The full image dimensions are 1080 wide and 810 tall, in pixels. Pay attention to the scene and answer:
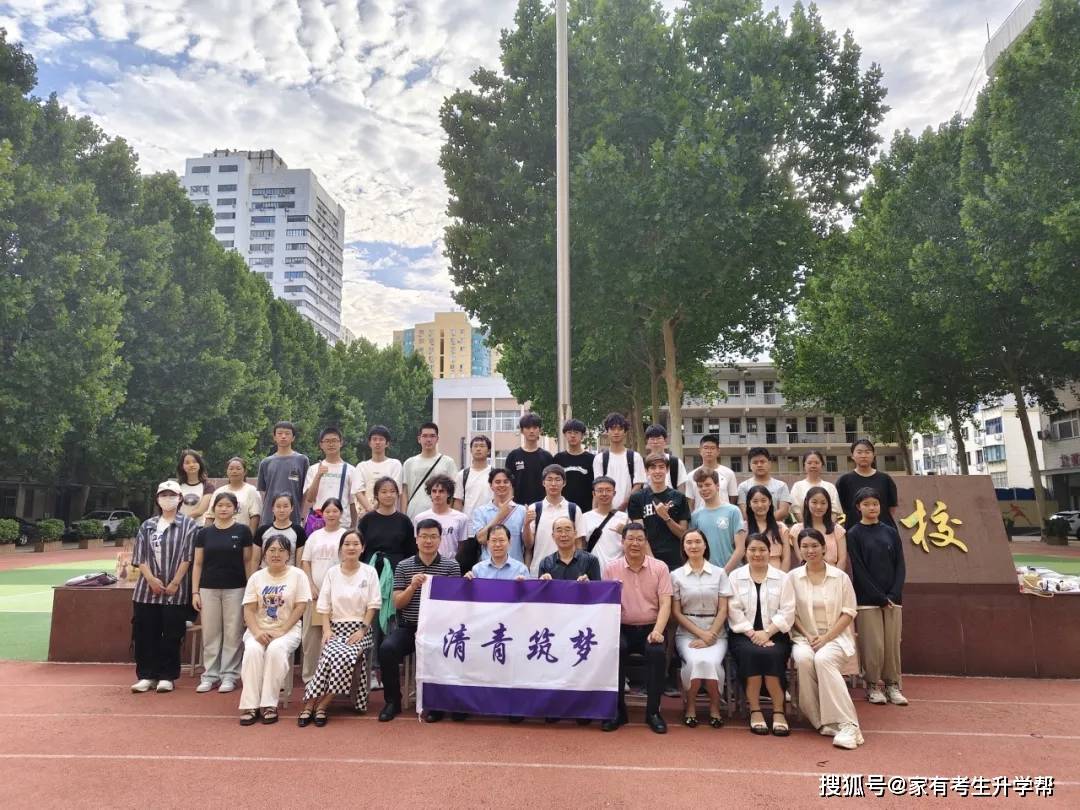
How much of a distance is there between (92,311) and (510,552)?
2078 centimetres

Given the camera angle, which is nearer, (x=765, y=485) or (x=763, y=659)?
(x=763, y=659)

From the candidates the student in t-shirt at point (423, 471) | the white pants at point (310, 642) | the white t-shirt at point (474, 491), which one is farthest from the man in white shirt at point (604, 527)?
the white pants at point (310, 642)

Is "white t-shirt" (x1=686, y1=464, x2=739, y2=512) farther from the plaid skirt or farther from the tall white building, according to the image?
the tall white building

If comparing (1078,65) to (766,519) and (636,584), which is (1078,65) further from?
(636,584)

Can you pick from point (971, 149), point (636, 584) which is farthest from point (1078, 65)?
point (636, 584)

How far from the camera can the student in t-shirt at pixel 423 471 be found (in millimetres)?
7188

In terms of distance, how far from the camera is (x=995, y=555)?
775 centimetres

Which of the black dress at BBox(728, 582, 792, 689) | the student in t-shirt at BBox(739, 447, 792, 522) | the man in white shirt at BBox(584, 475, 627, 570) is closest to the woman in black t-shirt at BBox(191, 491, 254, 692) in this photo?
the man in white shirt at BBox(584, 475, 627, 570)

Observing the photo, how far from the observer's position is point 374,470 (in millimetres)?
7188

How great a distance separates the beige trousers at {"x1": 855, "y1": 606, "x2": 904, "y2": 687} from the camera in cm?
636

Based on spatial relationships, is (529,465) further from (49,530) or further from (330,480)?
(49,530)

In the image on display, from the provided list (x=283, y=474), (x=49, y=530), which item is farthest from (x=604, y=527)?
(x=49, y=530)

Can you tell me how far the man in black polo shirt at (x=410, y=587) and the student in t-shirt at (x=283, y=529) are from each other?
1.02 meters

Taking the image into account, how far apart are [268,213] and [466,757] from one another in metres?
110
